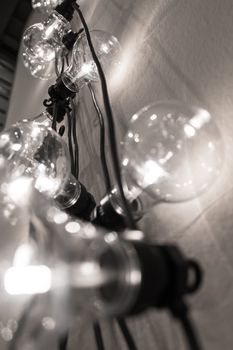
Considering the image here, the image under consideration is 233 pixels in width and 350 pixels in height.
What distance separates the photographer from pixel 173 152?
0.42 metres

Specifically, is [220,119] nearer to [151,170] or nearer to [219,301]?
[151,170]

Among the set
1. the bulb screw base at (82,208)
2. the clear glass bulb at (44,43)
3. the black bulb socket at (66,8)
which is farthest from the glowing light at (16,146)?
the black bulb socket at (66,8)

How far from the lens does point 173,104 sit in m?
0.43

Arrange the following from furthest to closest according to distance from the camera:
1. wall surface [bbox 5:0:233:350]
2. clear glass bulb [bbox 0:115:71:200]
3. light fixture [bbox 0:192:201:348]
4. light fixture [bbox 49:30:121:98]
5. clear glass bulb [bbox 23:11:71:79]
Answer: clear glass bulb [bbox 23:11:71:79] < light fixture [bbox 49:30:121:98] < clear glass bulb [bbox 0:115:71:200] < wall surface [bbox 5:0:233:350] < light fixture [bbox 0:192:201:348]

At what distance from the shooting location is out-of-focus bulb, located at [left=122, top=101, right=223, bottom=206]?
16.2 inches

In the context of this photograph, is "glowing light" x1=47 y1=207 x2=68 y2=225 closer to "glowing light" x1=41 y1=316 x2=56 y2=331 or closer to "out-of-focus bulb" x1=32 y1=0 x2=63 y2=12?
"glowing light" x1=41 y1=316 x2=56 y2=331

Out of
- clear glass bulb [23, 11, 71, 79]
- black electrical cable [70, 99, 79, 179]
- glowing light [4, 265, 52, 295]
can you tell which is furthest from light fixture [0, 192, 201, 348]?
clear glass bulb [23, 11, 71, 79]

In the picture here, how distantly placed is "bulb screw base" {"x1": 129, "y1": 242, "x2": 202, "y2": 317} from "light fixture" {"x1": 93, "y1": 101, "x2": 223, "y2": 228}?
0.42ft

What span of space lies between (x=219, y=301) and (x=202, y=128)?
191mm

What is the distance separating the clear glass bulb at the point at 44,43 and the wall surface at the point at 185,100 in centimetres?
16

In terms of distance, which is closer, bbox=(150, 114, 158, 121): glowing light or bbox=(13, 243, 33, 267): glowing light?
bbox=(13, 243, 33, 267): glowing light

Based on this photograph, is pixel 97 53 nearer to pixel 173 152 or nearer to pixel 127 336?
pixel 173 152

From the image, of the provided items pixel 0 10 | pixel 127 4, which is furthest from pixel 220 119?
pixel 0 10

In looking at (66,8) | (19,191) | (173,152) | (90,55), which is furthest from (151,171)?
(66,8)
